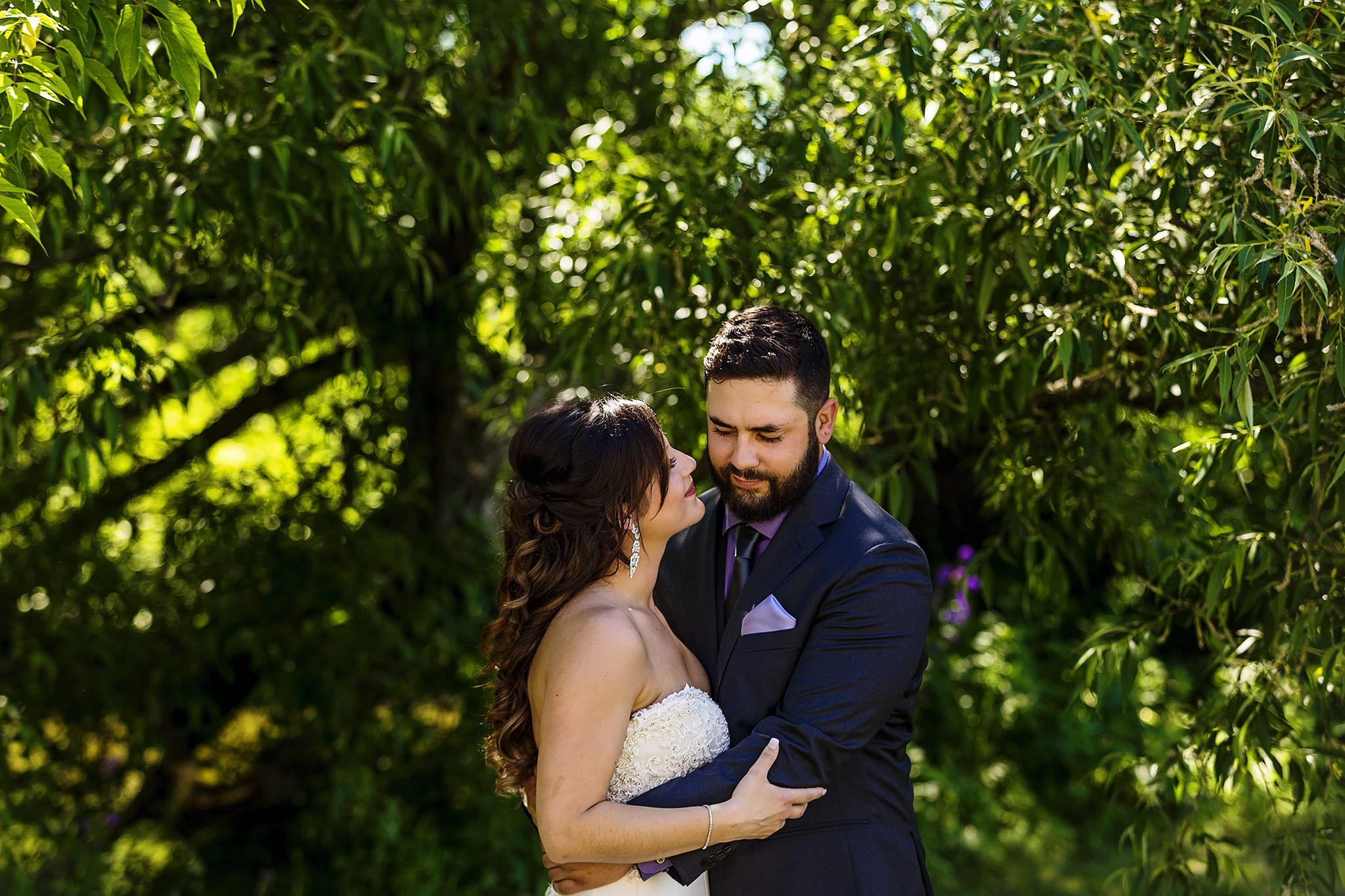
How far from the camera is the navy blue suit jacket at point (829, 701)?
224 cm

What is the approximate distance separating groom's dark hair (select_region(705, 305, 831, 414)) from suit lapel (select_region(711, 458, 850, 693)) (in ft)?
0.66

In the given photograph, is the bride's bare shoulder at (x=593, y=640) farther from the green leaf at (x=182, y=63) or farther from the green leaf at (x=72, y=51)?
the green leaf at (x=72, y=51)

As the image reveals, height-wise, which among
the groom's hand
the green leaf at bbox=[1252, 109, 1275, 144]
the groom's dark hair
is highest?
the green leaf at bbox=[1252, 109, 1275, 144]

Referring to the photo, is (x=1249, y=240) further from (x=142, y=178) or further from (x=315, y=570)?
(x=315, y=570)

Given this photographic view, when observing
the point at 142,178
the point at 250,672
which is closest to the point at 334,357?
the point at 250,672

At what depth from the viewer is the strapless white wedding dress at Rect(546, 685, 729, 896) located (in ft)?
7.57

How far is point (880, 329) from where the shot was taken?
3.42m

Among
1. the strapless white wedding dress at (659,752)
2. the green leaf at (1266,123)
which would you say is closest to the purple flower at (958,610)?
the strapless white wedding dress at (659,752)

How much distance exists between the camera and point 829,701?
2.24m

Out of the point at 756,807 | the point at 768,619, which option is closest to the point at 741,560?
the point at 768,619

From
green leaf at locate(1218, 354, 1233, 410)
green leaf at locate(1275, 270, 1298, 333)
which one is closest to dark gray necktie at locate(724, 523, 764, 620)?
green leaf at locate(1218, 354, 1233, 410)

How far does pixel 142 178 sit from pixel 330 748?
2.55 meters

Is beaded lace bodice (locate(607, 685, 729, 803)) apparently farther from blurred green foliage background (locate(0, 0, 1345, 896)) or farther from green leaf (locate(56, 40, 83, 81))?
green leaf (locate(56, 40, 83, 81))

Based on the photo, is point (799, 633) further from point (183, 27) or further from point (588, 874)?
point (183, 27)
